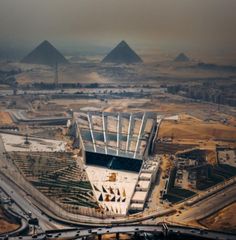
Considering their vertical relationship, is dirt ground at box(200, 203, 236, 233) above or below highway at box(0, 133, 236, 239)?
below

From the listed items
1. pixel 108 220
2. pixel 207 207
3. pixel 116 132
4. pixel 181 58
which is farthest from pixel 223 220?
pixel 181 58

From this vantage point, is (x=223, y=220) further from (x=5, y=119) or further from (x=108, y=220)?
(x=5, y=119)

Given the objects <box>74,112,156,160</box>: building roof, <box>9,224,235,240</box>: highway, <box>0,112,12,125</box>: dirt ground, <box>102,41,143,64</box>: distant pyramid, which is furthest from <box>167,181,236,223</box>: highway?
<box>102,41,143,64</box>: distant pyramid

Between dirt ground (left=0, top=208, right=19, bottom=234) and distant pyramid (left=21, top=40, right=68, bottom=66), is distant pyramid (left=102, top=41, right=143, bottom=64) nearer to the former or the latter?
distant pyramid (left=21, top=40, right=68, bottom=66)

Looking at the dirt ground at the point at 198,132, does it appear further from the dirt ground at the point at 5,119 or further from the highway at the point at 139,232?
the highway at the point at 139,232

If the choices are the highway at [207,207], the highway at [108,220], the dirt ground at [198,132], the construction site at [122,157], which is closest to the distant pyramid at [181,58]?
the construction site at [122,157]
